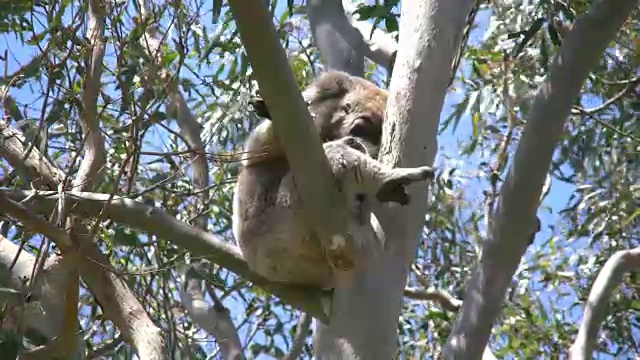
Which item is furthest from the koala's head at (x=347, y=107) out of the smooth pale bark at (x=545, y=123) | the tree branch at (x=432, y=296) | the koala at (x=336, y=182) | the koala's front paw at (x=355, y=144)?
the tree branch at (x=432, y=296)

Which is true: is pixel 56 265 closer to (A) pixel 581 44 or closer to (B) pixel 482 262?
(B) pixel 482 262

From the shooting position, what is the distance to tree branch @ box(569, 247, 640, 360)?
3.86 m

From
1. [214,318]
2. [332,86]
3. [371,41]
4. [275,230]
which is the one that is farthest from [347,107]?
[214,318]

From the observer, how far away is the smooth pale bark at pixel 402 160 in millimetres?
2525

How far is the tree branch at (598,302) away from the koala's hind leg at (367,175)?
146cm

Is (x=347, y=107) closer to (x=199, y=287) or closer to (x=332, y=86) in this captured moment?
(x=332, y=86)

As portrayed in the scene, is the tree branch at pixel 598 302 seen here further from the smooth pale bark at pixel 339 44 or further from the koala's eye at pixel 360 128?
the smooth pale bark at pixel 339 44

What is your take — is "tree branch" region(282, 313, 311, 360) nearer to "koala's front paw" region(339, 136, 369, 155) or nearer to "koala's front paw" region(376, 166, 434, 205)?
"koala's front paw" region(339, 136, 369, 155)

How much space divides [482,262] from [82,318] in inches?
83.2

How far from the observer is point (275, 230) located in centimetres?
338

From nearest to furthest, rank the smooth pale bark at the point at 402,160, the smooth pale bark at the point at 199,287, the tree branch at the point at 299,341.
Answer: the smooth pale bark at the point at 402,160 < the smooth pale bark at the point at 199,287 < the tree branch at the point at 299,341

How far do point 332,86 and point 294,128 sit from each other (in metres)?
1.31

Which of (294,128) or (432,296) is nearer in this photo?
(294,128)

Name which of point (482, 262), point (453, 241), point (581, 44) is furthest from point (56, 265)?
point (453, 241)
